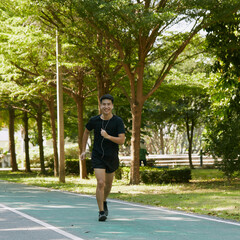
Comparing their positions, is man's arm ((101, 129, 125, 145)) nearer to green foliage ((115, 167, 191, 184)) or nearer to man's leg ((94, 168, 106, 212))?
man's leg ((94, 168, 106, 212))

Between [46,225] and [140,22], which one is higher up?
[140,22]

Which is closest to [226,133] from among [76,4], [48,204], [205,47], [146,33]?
[205,47]

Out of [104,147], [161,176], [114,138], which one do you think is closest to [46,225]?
[104,147]

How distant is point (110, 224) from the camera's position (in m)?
8.09

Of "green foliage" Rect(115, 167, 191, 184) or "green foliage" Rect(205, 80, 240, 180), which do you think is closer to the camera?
"green foliage" Rect(205, 80, 240, 180)

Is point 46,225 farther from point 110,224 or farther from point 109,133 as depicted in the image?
point 109,133

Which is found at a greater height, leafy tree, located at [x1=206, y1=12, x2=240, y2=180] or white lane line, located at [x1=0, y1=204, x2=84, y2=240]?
leafy tree, located at [x1=206, y1=12, x2=240, y2=180]

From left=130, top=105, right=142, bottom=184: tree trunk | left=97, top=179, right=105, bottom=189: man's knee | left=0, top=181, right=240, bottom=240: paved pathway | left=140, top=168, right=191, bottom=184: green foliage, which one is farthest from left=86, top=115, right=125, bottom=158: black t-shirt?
left=140, top=168, right=191, bottom=184: green foliage

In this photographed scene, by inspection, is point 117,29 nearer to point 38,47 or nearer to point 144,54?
point 144,54

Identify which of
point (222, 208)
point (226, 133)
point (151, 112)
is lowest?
point (222, 208)

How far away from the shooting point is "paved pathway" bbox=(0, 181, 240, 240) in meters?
7.04

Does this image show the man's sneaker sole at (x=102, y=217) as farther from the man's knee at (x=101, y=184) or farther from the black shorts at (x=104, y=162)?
the black shorts at (x=104, y=162)

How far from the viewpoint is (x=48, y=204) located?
1163cm

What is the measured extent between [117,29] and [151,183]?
20.5 feet
